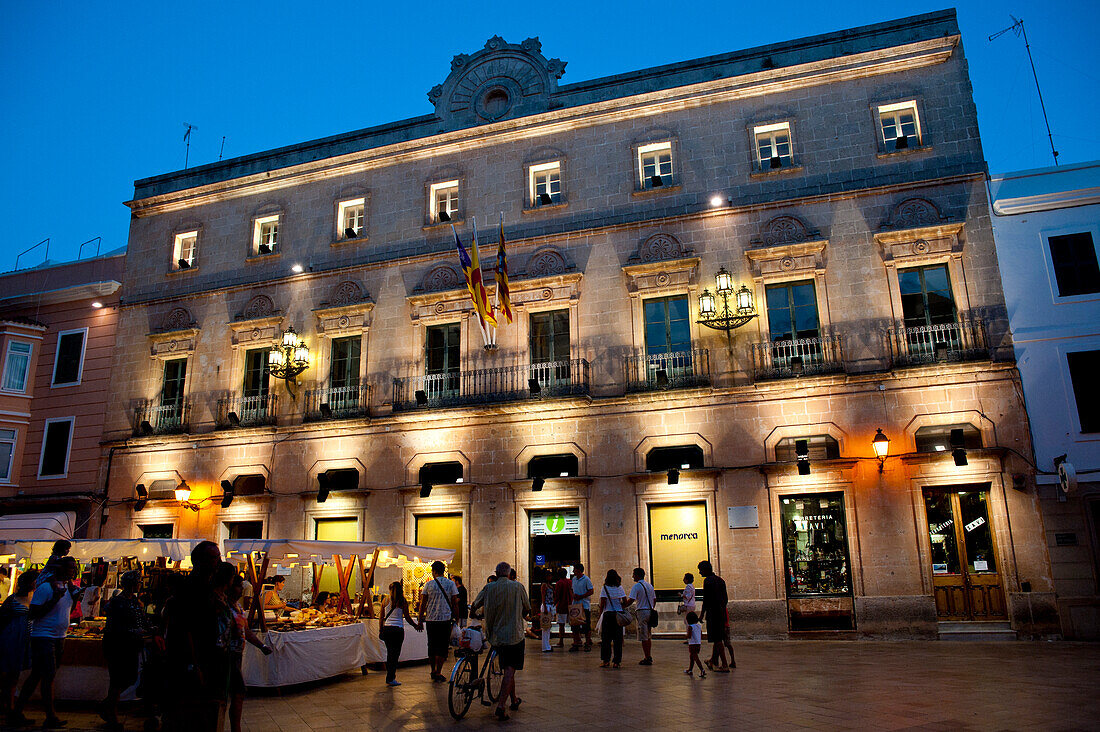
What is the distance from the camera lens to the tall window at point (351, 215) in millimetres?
22062

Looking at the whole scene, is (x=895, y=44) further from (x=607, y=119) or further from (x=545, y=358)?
(x=545, y=358)

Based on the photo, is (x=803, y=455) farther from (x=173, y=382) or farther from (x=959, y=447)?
(x=173, y=382)

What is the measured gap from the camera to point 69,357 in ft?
78.3

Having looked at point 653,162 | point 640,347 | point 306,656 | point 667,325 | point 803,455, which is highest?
point 653,162

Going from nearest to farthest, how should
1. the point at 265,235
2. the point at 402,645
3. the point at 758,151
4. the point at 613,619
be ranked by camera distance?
the point at 613,619 < the point at 402,645 < the point at 758,151 < the point at 265,235

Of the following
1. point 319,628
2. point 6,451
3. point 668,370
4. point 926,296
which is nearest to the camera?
point 319,628

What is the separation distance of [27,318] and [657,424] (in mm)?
20607

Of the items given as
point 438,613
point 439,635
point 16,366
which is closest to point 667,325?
point 438,613

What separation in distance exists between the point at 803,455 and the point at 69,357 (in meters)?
22.2

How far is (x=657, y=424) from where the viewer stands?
17688mm

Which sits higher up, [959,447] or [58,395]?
[58,395]

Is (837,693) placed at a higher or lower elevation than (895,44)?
lower

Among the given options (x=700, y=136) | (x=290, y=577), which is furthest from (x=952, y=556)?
(x=290, y=577)

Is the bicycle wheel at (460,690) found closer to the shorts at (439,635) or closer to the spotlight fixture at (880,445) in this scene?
the shorts at (439,635)
